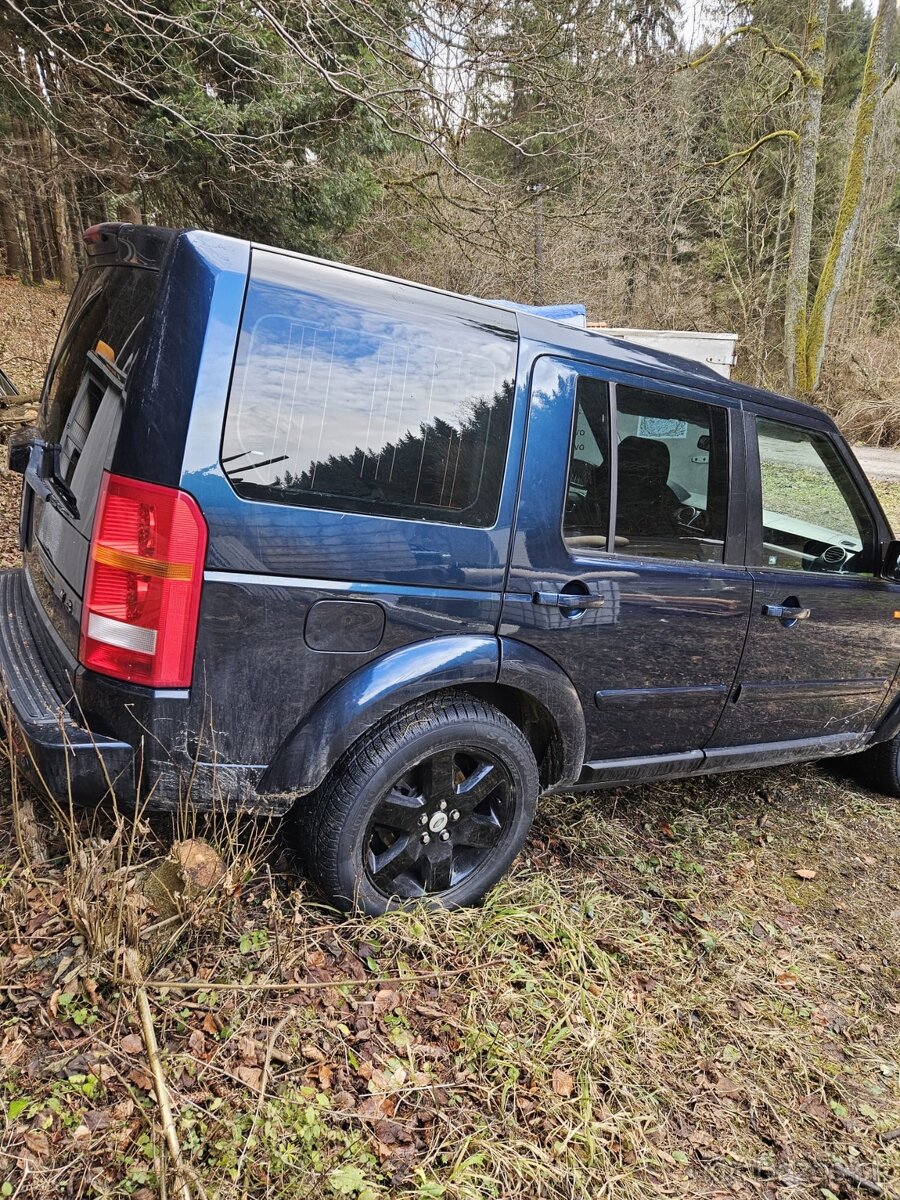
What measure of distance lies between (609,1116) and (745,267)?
23142 millimetres

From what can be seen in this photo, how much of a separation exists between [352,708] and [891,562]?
2629 mm

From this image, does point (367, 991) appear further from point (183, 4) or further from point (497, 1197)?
point (183, 4)

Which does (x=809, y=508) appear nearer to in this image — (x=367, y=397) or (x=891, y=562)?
(x=891, y=562)

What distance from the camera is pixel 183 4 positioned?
7.10m

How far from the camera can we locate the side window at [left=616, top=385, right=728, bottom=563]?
2613 millimetres

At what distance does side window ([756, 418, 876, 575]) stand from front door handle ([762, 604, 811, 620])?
17 cm

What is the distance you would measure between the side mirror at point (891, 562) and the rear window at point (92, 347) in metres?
3.13

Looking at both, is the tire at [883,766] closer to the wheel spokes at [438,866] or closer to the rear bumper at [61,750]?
the wheel spokes at [438,866]

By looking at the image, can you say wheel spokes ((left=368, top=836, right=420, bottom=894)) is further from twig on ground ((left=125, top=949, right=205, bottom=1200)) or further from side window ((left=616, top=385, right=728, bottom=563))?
side window ((left=616, top=385, right=728, bottom=563))

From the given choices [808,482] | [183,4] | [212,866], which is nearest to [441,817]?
[212,866]

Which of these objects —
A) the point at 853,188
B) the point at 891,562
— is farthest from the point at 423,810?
the point at 853,188

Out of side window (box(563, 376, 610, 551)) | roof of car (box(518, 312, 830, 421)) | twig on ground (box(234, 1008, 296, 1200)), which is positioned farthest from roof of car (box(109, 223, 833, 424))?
twig on ground (box(234, 1008, 296, 1200))

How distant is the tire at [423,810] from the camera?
2.16 m

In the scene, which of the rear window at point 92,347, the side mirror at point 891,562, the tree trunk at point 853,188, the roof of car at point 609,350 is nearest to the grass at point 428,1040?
the rear window at point 92,347
